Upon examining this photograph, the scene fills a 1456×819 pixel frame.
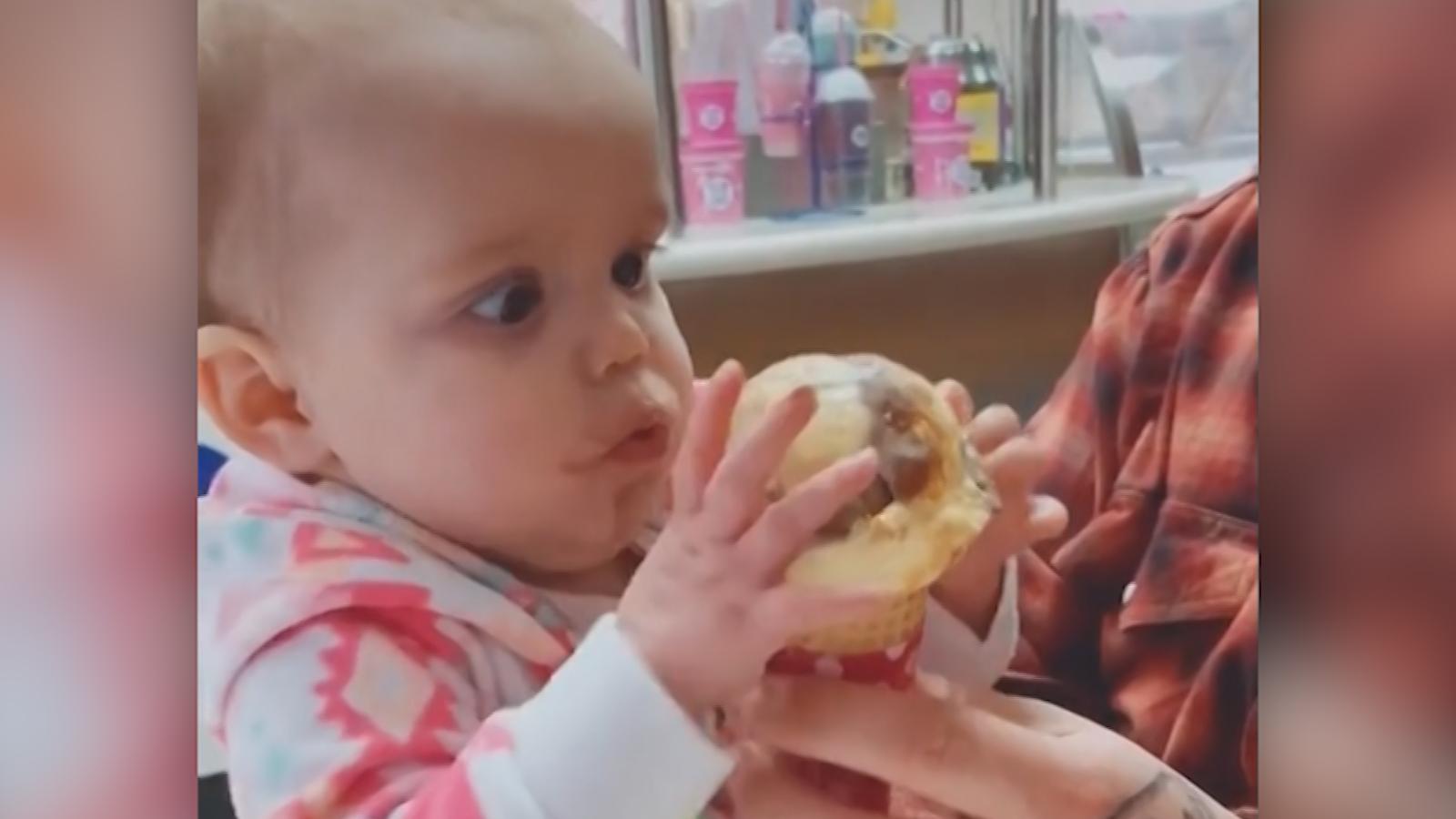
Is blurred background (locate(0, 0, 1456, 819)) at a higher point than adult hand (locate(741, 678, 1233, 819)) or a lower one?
higher

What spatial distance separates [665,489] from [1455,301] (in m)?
0.17

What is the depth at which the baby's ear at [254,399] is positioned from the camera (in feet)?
1.22

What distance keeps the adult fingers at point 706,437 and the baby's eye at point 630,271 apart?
37 mm

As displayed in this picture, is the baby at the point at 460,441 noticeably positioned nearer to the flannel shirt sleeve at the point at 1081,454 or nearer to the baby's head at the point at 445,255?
the baby's head at the point at 445,255

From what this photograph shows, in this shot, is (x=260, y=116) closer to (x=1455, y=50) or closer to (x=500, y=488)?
(x=500, y=488)

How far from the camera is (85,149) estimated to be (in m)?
0.36

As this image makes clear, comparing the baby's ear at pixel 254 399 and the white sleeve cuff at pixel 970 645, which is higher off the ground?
the baby's ear at pixel 254 399

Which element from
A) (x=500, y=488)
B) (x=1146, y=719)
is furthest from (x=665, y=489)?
(x=1146, y=719)

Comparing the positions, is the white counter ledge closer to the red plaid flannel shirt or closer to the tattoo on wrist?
the red plaid flannel shirt

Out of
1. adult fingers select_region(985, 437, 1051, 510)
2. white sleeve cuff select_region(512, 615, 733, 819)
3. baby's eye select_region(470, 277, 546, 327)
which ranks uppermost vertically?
baby's eye select_region(470, 277, 546, 327)

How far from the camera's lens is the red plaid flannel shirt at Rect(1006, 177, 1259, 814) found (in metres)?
0.41

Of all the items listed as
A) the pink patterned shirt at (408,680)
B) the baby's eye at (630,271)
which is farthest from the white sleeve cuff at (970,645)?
the baby's eye at (630,271)

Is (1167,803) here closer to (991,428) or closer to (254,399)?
(991,428)

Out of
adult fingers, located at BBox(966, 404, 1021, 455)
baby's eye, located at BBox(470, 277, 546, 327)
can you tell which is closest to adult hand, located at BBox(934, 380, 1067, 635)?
adult fingers, located at BBox(966, 404, 1021, 455)
